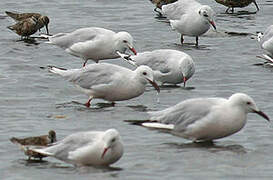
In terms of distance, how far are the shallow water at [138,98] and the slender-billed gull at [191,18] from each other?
1.53ft

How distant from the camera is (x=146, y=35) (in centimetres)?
2373

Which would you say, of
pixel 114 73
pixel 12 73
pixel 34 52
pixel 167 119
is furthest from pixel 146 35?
pixel 167 119

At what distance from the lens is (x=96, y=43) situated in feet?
61.5

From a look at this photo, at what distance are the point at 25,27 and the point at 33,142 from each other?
33.8 ft

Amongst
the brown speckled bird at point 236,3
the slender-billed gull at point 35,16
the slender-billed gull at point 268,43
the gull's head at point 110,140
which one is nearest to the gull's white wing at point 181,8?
the slender-billed gull at point 268,43

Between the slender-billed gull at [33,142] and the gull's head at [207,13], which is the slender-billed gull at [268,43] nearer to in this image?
the gull's head at [207,13]

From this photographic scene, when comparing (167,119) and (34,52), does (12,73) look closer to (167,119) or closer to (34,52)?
(34,52)

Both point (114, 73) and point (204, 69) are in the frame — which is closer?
point (114, 73)

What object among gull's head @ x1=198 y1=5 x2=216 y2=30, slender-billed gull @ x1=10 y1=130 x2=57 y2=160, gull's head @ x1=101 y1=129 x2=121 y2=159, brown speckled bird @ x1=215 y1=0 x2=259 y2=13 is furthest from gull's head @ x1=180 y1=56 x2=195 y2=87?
brown speckled bird @ x1=215 y1=0 x2=259 y2=13

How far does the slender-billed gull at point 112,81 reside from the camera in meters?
15.6

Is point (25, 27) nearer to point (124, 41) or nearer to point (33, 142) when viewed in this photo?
point (124, 41)

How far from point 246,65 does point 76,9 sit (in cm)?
815

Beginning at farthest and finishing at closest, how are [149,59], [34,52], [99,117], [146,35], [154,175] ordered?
[146,35] → [34,52] → [149,59] → [99,117] → [154,175]

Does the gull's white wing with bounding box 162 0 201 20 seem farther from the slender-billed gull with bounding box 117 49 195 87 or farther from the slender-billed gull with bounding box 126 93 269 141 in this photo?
the slender-billed gull with bounding box 126 93 269 141
